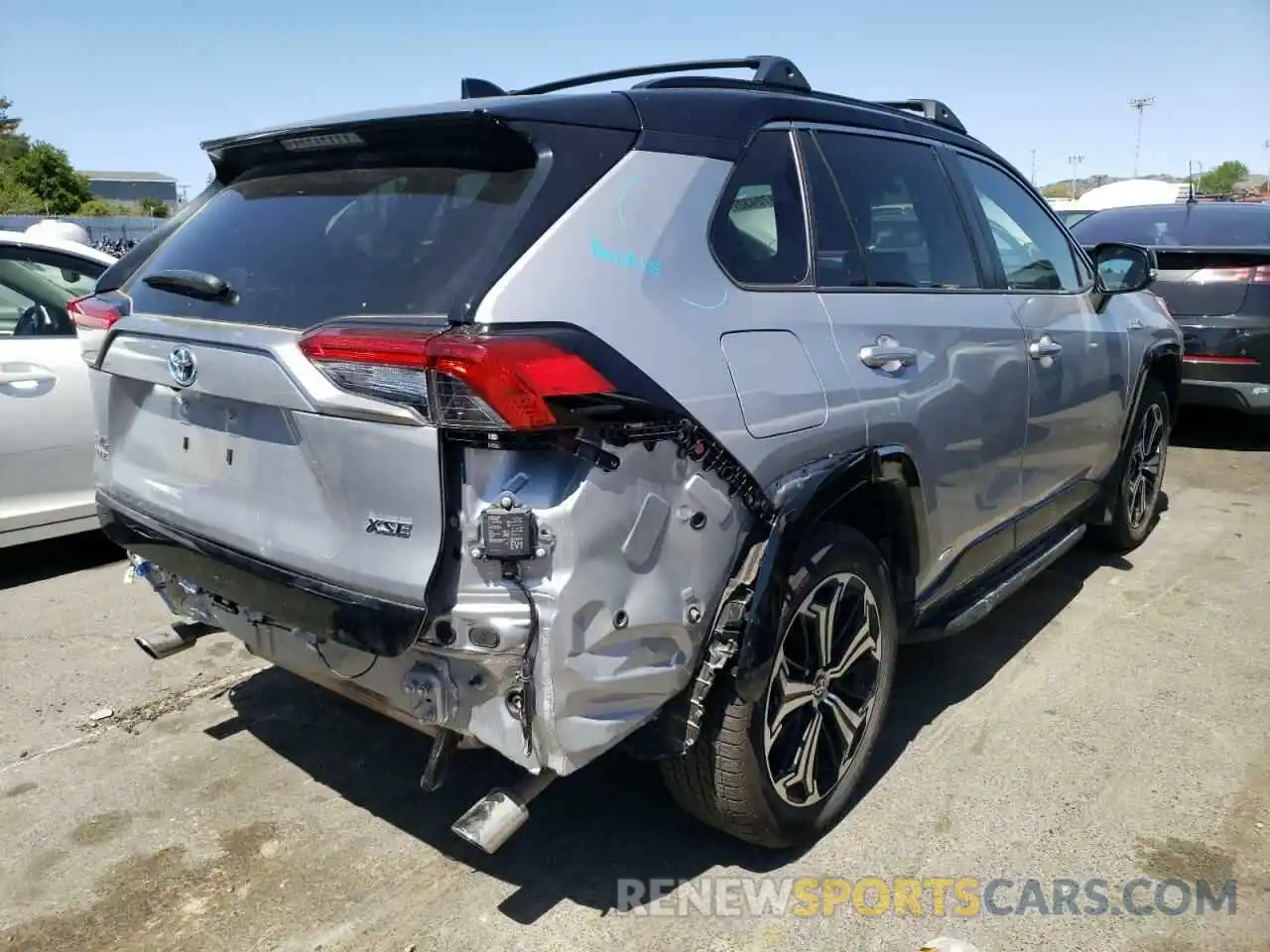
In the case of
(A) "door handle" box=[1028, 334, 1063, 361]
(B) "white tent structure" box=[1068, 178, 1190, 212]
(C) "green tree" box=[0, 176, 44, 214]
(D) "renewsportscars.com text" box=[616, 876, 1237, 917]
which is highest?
(C) "green tree" box=[0, 176, 44, 214]

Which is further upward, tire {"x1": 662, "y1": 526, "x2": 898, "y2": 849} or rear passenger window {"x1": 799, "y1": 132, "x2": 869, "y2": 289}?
rear passenger window {"x1": 799, "y1": 132, "x2": 869, "y2": 289}

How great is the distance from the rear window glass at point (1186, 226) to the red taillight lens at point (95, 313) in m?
7.50

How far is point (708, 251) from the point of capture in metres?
2.46

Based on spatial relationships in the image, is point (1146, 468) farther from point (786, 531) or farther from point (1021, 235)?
point (786, 531)

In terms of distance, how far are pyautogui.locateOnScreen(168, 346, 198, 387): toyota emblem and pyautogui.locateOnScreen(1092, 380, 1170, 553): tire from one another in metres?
4.17

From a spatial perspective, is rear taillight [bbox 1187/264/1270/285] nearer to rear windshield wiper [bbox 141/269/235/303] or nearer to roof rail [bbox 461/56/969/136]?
roof rail [bbox 461/56/969/136]

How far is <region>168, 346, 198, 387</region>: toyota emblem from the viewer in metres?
2.50

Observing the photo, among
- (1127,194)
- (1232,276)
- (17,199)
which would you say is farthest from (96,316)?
(17,199)

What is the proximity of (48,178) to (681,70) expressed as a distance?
68968 mm

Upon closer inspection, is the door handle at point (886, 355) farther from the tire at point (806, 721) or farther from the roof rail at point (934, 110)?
the roof rail at point (934, 110)

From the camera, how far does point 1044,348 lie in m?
3.83

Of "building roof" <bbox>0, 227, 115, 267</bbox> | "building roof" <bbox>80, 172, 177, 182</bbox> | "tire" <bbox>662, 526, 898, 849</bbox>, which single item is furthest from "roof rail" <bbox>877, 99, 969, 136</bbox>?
"building roof" <bbox>80, 172, 177, 182</bbox>

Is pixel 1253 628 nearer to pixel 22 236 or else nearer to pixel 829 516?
pixel 829 516

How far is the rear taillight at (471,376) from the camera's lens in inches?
79.2
